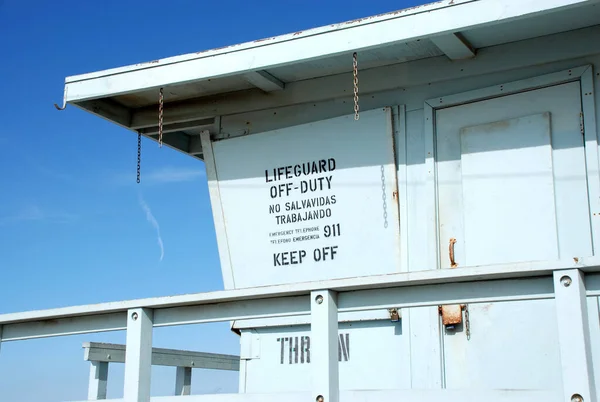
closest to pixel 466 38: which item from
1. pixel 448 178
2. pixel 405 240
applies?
pixel 448 178

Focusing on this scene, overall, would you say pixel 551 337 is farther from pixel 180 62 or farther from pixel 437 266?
pixel 180 62

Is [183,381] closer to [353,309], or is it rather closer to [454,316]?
[454,316]

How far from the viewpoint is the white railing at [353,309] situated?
312 cm

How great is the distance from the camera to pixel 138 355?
162 inches

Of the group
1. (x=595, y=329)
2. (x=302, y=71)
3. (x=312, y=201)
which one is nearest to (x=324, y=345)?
(x=595, y=329)

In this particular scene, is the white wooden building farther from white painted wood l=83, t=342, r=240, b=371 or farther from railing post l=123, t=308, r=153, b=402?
white painted wood l=83, t=342, r=240, b=371

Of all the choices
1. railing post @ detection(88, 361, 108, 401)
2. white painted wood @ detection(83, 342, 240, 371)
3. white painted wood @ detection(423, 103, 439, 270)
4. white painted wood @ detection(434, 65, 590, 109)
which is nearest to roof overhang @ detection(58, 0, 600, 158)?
white painted wood @ detection(434, 65, 590, 109)

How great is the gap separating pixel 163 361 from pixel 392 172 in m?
3.06

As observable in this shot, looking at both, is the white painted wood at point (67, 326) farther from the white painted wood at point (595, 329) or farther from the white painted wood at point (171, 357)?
the white painted wood at point (595, 329)

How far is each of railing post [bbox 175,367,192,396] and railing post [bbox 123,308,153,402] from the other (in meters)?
3.95

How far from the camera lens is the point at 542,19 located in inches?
218

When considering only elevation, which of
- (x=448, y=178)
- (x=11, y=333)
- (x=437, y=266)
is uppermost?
(x=448, y=178)

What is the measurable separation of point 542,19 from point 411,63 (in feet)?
3.72

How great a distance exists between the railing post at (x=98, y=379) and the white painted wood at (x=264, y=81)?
2.79m
